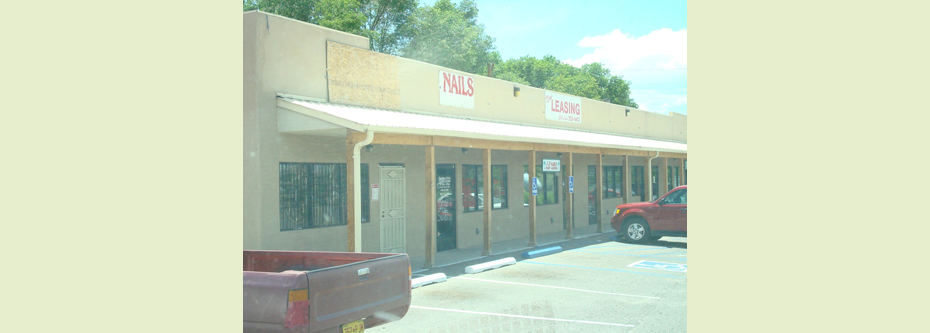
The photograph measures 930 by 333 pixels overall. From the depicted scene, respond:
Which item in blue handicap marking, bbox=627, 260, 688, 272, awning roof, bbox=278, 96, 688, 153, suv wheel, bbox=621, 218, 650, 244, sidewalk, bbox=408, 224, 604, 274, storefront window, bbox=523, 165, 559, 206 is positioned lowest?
blue handicap marking, bbox=627, 260, 688, 272

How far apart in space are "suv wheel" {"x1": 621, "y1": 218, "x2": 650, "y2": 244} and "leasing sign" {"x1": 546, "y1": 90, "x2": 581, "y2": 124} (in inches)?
193

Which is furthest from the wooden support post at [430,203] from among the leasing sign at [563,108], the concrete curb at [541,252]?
the leasing sign at [563,108]

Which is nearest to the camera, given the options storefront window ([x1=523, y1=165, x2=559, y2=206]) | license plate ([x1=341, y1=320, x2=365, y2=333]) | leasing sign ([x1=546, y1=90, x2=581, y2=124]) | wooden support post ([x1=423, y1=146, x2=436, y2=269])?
license plate ([x1=341, y1=320, x2=365, y2=333])

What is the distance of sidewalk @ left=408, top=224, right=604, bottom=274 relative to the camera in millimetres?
13953

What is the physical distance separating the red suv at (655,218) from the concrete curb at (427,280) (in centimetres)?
729

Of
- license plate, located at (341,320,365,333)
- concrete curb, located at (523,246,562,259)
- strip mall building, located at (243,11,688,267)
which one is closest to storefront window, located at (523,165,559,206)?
strip mall building, located at (243,11,688,267)

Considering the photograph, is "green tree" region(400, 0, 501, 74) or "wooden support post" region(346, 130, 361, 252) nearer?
"wooden support post" region(346, 130, 361, 252)

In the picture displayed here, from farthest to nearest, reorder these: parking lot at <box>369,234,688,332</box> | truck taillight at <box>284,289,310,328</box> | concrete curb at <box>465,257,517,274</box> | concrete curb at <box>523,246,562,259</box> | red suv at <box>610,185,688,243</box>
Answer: red suv at <box>610,185,688,243</box> < concrete curb at <box>523,246,562,259</box> < concrete curb at <box>465,257,517,274</box> < parking lot at <box>369,234,688,332</box> < truck taillight at <box>284,289,310,328</box>

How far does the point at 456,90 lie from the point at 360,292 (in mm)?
10635

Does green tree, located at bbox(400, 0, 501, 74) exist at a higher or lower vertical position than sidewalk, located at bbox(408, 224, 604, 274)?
higher

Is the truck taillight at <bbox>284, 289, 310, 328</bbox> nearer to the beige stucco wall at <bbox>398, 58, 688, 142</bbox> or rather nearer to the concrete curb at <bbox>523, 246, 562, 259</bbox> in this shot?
the beige stucco wall at <bbox>398, 58, 688, 142</bbox>

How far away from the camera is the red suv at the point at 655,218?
1650 centimetres

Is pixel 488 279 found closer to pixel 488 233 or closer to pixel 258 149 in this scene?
pixel 488 233

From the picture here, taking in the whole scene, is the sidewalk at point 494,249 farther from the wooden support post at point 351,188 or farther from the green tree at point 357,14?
the green tree at point 357,14
